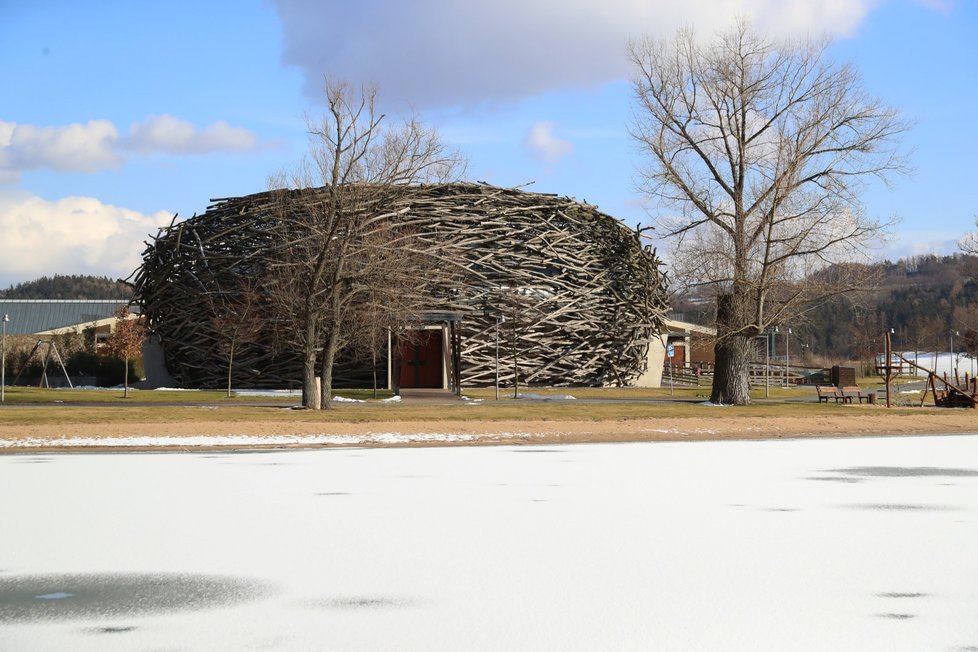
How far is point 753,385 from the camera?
2076 inches

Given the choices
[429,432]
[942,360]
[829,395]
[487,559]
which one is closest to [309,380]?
[429,432]

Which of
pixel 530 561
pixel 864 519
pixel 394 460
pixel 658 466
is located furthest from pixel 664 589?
pixel 394 460

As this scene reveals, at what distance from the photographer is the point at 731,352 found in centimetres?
3350

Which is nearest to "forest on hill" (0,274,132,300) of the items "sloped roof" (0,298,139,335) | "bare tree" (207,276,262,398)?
"sloped roof" (0,298,139,335)

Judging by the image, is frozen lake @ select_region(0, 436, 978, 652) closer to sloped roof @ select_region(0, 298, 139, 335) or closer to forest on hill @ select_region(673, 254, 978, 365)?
sloped roof @ select_region(0, 298, 139, 335)

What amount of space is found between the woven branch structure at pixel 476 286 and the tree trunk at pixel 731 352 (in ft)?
33.7

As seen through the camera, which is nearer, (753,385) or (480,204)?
(480,204)

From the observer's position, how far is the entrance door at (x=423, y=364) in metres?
42.8

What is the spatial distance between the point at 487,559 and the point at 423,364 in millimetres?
34961

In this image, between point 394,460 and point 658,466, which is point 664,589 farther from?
point 394,460

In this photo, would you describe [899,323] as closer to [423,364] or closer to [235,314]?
[423,364]

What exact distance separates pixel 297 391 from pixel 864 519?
32.1 meters

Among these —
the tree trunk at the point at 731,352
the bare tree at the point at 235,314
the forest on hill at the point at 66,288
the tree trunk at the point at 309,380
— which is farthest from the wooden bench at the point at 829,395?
the forest on hill at the point at 66,288

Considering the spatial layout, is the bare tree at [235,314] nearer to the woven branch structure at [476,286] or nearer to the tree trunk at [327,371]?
the woven branch structure at [476,286]
